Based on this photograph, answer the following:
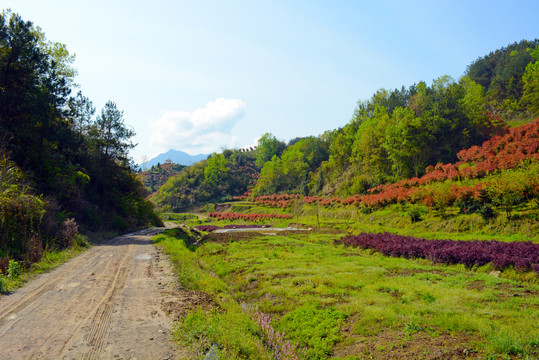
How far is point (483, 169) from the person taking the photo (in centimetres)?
2762

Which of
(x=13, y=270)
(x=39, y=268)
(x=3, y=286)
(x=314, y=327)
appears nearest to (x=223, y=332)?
(x=314, y=327)

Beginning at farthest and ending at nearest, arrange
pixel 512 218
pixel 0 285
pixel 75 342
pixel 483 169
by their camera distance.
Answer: pixel 483 169
pixel 512 218
pixel 0 285
pixel 75 342

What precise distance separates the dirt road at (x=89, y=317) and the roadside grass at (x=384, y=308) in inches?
35.9

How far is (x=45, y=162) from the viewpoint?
24094 mm

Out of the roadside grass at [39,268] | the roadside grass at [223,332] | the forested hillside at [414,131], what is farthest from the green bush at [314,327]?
the forested hillside at [414,131]

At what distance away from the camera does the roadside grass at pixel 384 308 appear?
6391mm

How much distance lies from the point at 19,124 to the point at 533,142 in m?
46.6

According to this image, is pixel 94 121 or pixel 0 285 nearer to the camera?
pixel 0 285

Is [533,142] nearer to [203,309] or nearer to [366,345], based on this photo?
[366,345]

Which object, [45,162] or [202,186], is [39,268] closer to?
[45,162]

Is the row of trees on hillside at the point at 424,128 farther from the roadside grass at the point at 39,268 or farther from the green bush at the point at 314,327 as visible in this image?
the roadside grass at the point at 39,268

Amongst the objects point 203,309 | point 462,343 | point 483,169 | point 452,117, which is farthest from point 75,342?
point 452,117

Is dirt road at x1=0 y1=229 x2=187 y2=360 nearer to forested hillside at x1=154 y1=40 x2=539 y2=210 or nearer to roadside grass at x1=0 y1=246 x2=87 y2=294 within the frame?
roadside grass at x1=0 y1=246 x2=87 y2=294

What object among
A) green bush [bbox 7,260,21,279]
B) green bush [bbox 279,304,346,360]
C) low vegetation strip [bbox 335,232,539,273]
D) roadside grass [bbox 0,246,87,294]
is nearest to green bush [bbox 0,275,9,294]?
roadside grass [bbox 0,246,87,294]
